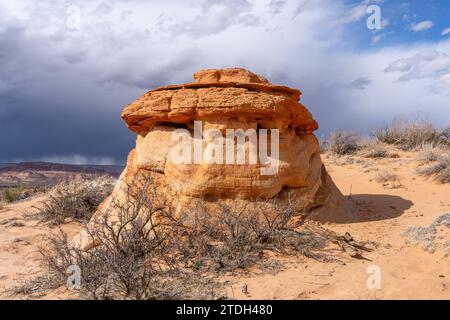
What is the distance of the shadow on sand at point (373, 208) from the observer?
6.31m

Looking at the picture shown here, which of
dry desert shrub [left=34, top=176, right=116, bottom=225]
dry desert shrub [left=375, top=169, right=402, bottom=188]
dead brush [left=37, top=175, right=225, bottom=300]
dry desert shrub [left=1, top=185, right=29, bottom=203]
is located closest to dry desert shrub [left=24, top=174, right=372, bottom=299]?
dead brush [left=37, top=175, right=225, bottom=300]

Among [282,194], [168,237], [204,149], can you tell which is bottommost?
[168,237]

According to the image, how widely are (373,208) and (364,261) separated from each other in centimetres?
287

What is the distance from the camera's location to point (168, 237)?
4.61 metres

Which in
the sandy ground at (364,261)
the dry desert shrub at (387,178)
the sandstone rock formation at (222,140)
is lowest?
the sandy ground at (364,261)

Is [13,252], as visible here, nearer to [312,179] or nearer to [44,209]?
[44,209]

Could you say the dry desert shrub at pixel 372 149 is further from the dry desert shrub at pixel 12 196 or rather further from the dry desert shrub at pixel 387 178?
the dry desert shrub at pixel 12 196

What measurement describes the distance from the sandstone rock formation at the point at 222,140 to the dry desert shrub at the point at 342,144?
8.53 meters

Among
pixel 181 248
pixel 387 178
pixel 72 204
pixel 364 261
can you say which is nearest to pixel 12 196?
pixel 72 204

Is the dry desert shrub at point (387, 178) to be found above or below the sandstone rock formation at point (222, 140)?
below

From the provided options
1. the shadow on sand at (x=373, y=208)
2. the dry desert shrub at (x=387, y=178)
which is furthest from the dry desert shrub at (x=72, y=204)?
the dry desert shrub at (x=387, y=178)
